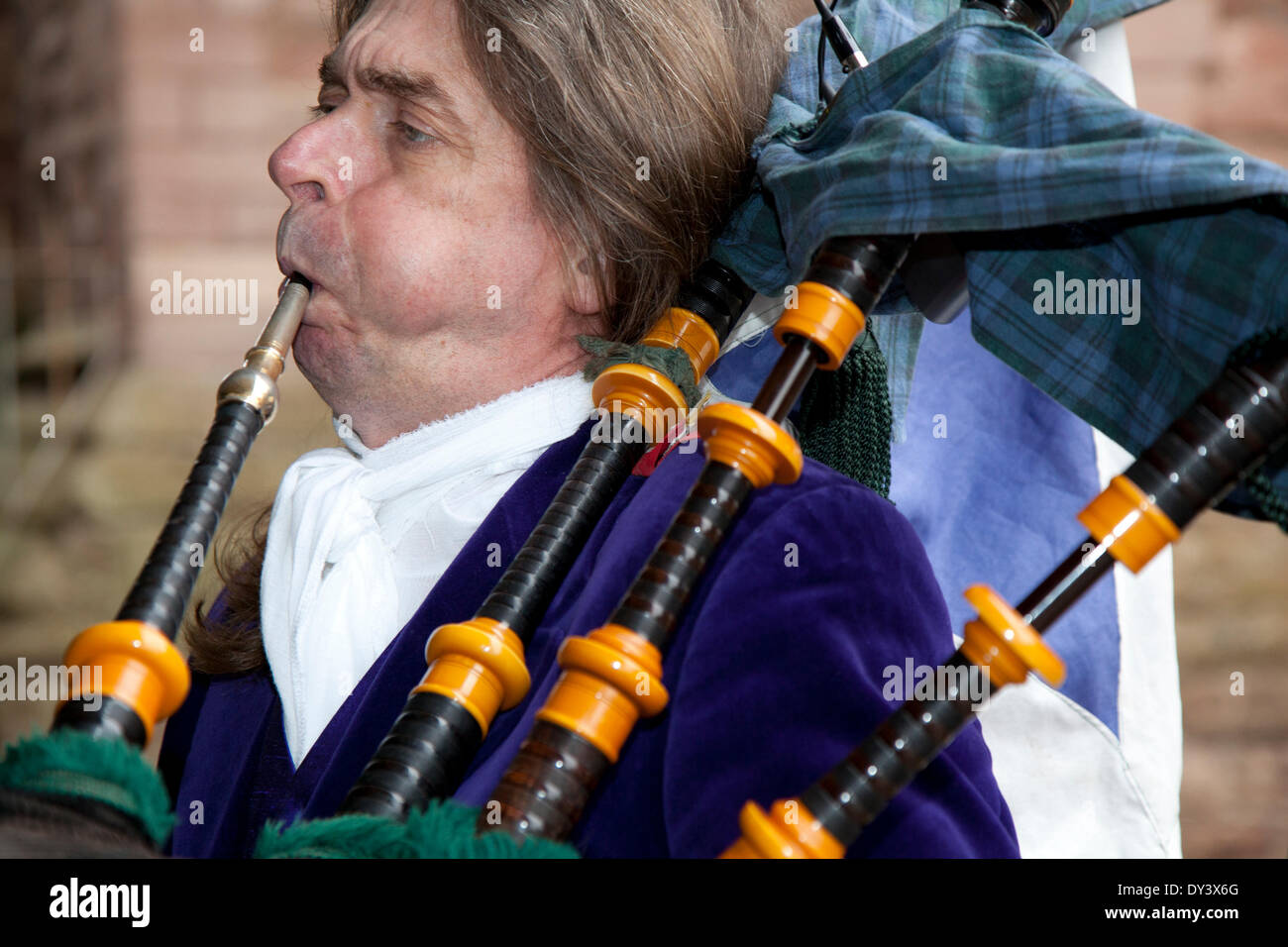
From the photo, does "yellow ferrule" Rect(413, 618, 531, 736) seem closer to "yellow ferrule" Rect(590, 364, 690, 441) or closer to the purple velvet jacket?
the purple velvet jacket

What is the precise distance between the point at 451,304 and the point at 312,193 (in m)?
0.14

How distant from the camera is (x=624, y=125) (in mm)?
1066

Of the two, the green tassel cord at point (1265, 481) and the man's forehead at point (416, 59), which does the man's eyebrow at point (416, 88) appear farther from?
the green tassel cord at point (1265, 481)

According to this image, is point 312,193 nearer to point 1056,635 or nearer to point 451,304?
point 451,304

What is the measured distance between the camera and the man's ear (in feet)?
3.54

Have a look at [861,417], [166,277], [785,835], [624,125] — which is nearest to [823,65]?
[624,125]

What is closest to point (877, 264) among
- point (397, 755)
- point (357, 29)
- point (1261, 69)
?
point (397, 755)

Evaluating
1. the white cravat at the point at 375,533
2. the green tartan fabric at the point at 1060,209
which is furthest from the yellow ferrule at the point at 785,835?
the white cravat at the point at 375,533

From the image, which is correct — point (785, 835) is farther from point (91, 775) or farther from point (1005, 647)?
point (91, 775)

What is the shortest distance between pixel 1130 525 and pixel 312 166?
2.15ft

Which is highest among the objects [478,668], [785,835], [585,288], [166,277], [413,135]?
[166,277]

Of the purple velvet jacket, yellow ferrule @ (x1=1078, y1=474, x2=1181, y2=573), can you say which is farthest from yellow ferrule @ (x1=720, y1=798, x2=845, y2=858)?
yellow ferrule @ (x1=1078, y1=474, x2=1181, y2=573)

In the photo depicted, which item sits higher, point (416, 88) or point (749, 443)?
point (416, 88)
